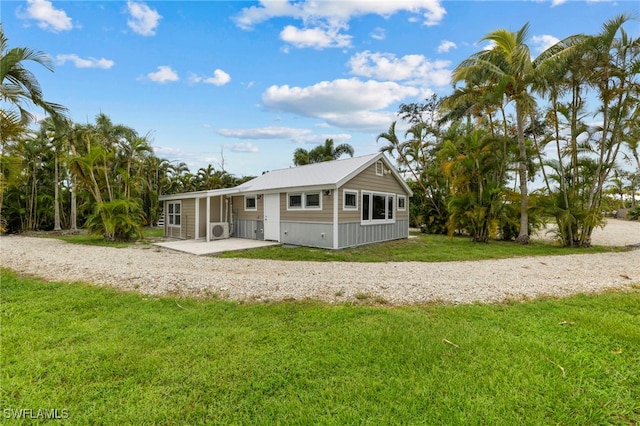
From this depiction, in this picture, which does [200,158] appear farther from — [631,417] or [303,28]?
[631,417]

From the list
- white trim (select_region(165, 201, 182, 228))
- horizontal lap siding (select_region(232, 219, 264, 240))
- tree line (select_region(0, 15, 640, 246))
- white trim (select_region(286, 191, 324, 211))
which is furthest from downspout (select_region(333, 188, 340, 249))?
white trim (select_region(165, 201, 182, 228))

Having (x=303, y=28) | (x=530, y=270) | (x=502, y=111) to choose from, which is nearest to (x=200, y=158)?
(x=303, y=28)

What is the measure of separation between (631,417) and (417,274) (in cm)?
457

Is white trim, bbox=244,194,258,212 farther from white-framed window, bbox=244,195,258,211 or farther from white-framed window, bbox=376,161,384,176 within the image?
white-framed window, bbox=376,161,384,176

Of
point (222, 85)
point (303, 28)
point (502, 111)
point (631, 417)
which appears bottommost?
point (631, 417)

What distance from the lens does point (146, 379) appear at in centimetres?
265

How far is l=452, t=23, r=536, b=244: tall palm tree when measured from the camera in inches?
433

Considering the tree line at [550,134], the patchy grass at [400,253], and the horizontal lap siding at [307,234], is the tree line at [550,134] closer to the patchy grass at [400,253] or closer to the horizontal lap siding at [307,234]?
the patchy grass at [400,253]

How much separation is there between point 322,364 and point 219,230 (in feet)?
39.3

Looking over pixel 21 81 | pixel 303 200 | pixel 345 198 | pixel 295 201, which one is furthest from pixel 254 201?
pixel 21 81

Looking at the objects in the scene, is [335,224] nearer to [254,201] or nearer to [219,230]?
[254,201]

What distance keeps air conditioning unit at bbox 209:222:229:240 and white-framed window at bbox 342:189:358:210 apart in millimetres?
6153

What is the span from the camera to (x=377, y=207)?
13141mm

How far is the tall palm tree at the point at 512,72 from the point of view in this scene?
36.1 feet
